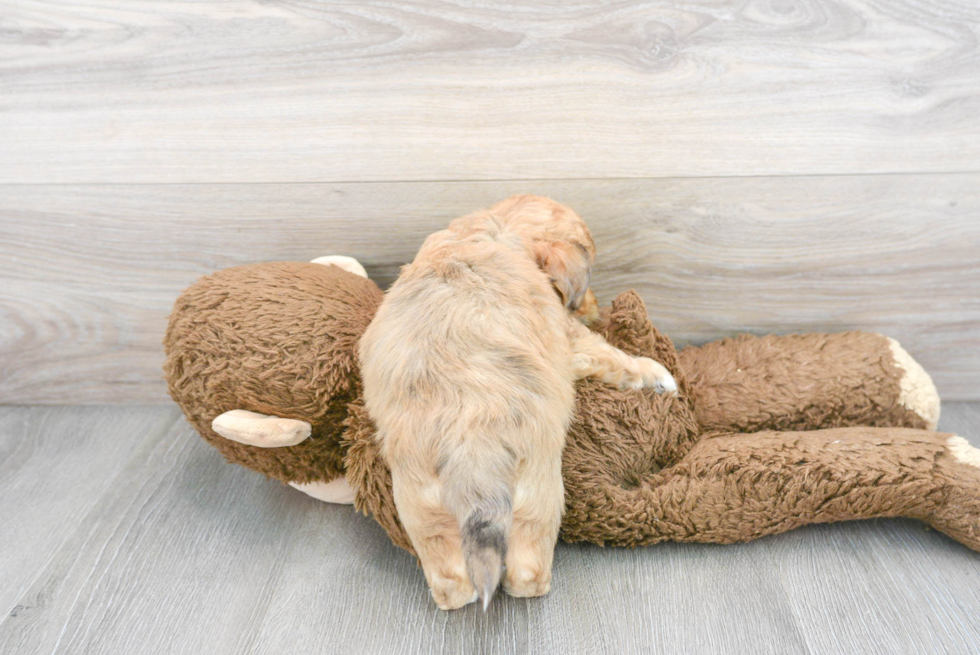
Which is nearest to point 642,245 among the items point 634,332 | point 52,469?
point 634,332

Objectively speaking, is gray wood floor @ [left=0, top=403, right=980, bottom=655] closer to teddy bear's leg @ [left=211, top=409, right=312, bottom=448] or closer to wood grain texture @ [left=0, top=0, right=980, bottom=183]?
teddy bear's leg @ [left=211, top=409, right=312, bottom=448]

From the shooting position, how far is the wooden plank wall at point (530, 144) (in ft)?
4.58

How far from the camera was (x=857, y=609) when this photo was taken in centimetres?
118

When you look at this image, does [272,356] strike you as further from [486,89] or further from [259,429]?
[486,89]

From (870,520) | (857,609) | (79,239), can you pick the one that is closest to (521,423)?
(857,609)

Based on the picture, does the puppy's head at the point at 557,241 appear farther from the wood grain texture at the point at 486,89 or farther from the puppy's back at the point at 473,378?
the wood grain texture at the point at 486,89

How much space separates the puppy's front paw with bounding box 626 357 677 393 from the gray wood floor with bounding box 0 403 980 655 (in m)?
0.31

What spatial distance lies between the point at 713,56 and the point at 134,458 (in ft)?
5.30

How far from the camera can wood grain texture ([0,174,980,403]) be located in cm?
152

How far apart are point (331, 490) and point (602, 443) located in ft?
1.90

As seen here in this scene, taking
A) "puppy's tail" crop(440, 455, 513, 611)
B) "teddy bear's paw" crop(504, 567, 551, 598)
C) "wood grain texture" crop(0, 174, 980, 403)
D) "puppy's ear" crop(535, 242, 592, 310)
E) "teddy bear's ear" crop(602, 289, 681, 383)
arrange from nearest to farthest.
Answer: "puppy's tail" crop(440, 455, 513, 611) → "teddy bear's paw" crop(504, 567, 551, 598) → "puppy's ear" crop(535, 242, 592, 310) → "teddy bear's ear" crop(602, 289, 681, 383) → "wood grain texture" crop(0, 174, 980, 403)

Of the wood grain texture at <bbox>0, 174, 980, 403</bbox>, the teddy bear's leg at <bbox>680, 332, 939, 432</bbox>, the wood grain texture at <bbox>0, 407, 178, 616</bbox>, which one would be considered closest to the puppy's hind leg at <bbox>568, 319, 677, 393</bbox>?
the teddy bear's leg at <bbox>680, 332, 939, 432</bbox>

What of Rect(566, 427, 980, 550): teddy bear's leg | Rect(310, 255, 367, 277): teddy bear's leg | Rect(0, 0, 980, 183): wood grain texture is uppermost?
Rect(0, 0, 980, 183): wood grain texture

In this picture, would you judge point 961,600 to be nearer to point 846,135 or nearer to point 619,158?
point 846,135
